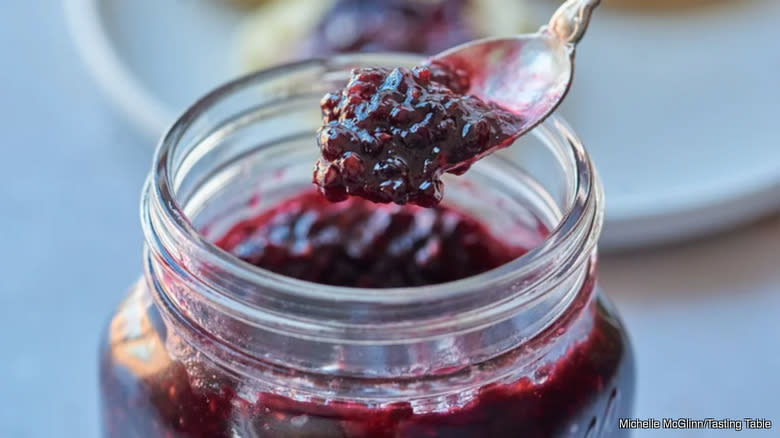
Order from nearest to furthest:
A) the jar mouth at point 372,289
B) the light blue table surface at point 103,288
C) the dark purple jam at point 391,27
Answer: the jar mouth at point 372,289
the light blue table surface at point 103,288
the dark purple jam at point 391,27

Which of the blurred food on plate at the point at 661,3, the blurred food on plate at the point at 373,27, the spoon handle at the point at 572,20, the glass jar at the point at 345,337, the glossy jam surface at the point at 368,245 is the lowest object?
the blurred food on plate at the point at 661,3

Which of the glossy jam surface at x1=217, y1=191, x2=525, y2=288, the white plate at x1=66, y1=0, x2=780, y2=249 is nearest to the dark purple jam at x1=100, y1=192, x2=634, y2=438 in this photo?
the glossy jam surface at x1=217, y1=191, x2=525, y2=288

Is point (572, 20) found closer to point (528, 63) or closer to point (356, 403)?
point (528, 63)

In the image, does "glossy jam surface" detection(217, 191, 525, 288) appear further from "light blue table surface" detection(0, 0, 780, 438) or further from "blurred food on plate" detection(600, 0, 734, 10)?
"blurred food on plate" detection(600, 0, 734, 10)

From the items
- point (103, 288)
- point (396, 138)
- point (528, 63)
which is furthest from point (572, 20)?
point (103, 288)

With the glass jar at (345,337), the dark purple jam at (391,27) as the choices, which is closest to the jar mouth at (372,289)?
the glass jar at (345,337)

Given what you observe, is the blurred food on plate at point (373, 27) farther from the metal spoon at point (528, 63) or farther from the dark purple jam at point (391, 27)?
the metal spoon at point (528, 63)

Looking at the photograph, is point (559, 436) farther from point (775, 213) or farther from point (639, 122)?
point (639, 122)

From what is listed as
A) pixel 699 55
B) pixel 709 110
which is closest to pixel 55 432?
pixel 709 110
